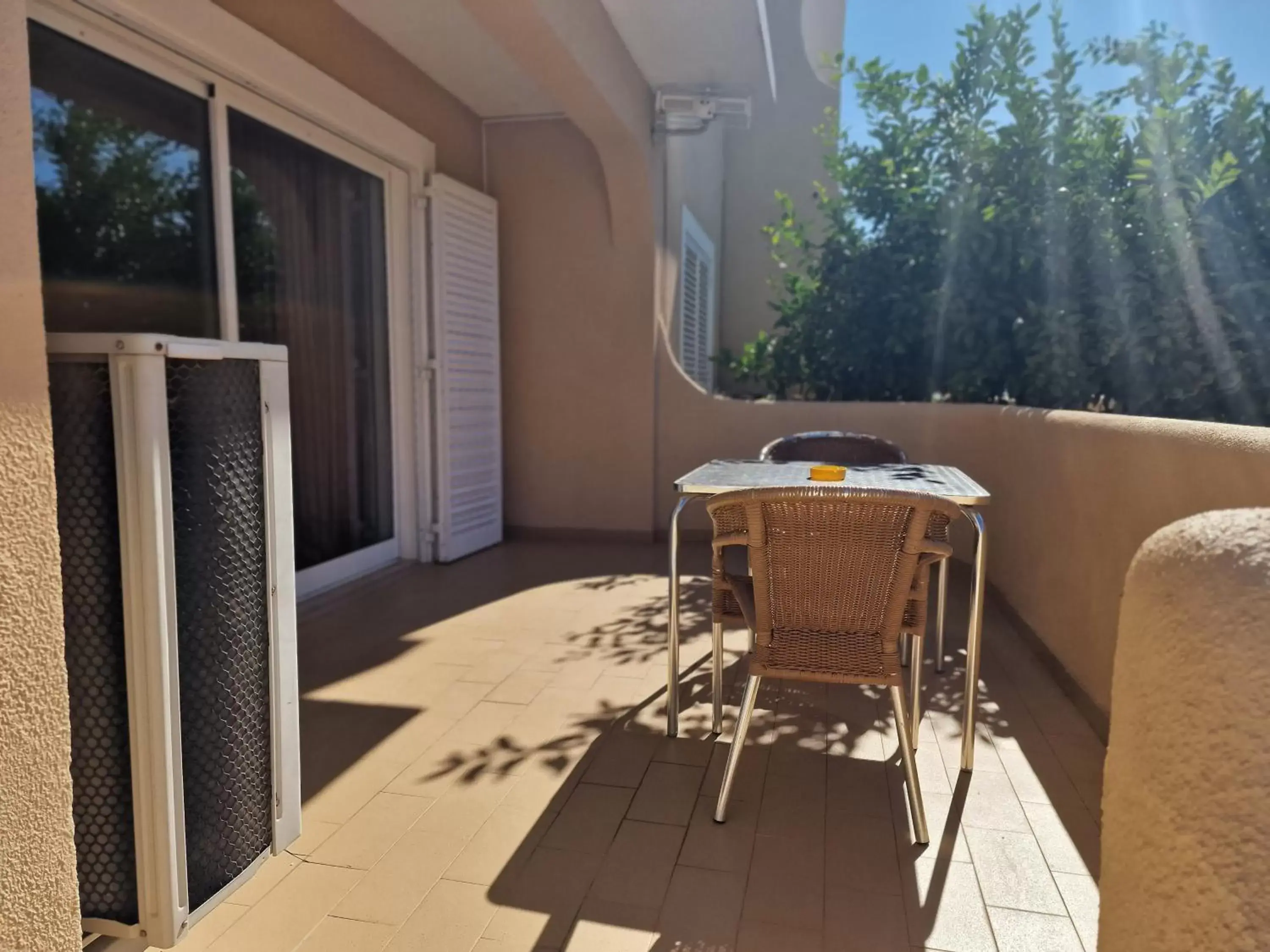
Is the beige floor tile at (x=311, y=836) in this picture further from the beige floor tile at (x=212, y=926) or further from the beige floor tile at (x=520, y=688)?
the beige floor tile at (x=520, y=688)

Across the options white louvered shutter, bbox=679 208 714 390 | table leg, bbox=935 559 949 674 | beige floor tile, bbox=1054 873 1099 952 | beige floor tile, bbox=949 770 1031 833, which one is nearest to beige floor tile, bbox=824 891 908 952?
beige floor tile, bbox=1054 873 1099 952

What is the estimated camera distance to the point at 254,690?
1.71 m

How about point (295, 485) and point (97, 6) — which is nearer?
point (97, 6)

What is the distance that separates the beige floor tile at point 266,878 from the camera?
1.85m

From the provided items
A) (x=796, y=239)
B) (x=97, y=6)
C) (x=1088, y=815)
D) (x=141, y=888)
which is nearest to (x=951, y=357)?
(x=796, y=239)

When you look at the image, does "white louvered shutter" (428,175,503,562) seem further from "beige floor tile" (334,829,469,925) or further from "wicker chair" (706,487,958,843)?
"wicker chair" (706,487,958,843)

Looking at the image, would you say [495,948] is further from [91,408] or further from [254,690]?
[91,408]

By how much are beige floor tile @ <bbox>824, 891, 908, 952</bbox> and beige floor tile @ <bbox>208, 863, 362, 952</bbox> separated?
105cm

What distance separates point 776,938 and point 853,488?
948mm

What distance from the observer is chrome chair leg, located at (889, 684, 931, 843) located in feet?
6.77

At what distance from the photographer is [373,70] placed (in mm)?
4398

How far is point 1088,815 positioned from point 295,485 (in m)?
3.50

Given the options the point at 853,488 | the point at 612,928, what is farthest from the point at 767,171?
the point at 612,928

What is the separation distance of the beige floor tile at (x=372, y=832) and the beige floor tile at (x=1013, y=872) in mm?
1386
